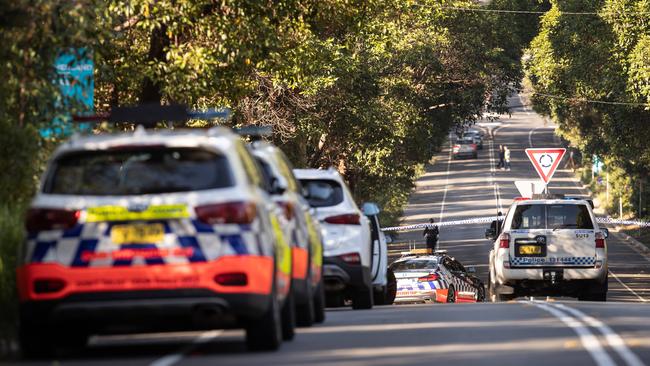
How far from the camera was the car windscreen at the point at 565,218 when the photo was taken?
26547 mm

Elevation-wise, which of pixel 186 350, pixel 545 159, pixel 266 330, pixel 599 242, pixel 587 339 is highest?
pixel 266 330

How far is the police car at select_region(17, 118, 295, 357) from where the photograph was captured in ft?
39.3

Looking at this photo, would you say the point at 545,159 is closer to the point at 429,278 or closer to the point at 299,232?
the point at 429,278

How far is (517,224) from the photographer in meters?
26.9

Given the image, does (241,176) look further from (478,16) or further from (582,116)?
(582,116)

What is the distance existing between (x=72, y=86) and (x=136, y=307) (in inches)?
257

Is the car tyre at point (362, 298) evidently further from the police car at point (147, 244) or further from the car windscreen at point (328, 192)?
the police car at point (147, 244)

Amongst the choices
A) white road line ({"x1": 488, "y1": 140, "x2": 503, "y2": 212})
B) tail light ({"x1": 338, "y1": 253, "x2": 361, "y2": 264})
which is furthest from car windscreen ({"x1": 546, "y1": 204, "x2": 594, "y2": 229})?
white road line ({"x1": 488, "y1": 140, "x2": 503, "y2": 212})

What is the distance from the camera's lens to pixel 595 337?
48.2 ft

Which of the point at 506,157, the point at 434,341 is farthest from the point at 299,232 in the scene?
the point at 506,157

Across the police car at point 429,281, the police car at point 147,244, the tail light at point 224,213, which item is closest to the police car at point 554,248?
the police car at point 429,281

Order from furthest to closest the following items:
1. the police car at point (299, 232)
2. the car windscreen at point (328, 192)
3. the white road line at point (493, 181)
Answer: the white road line at point (493, 181)
the car windscreen at point (328, 192)
the police car at point (299, 232)

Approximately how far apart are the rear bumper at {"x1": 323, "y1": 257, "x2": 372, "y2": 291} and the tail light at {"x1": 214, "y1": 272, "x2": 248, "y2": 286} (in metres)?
7.64

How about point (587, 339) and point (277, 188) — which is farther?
point (587, 339)
